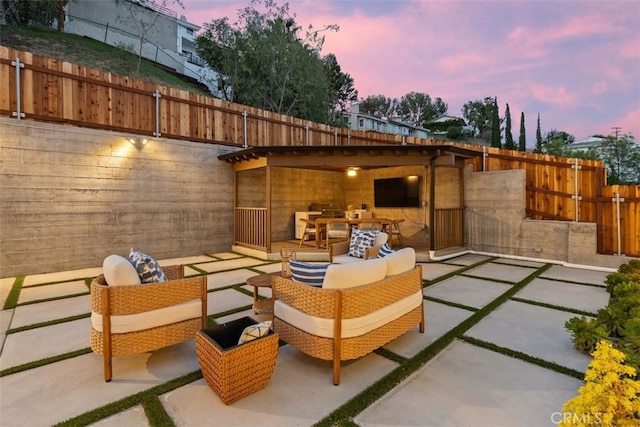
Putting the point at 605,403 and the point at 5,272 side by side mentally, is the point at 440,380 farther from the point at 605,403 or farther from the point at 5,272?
the point at 5,272

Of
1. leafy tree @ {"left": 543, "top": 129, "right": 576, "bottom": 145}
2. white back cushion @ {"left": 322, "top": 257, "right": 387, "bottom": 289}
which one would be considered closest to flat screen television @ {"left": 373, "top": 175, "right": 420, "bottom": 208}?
white back cushion @ {"left": 322, "top": 257, "right": 387, "bottom": 289}

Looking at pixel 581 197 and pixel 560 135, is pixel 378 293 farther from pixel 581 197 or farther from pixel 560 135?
pixel 560 135

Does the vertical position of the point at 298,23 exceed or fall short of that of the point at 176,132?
it exceeds it

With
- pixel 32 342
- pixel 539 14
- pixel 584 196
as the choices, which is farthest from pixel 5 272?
pixel 539 14

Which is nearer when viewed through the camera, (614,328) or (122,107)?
(614,328)

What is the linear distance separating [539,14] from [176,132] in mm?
Result: 9823

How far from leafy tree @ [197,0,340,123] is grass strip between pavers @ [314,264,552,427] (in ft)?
47.2

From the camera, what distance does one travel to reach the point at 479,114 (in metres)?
35.0

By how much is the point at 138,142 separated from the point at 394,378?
7.11 m

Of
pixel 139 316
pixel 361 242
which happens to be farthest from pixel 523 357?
pixel 139 316

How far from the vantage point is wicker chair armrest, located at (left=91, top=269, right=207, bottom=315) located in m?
2.24

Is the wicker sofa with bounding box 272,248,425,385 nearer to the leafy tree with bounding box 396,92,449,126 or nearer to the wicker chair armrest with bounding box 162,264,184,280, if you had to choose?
the wicker chair armrest with bounding box 162,264,184,280

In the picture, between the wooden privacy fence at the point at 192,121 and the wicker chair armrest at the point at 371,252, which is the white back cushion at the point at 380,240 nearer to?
the wicker chair armrest at the point at 371,252

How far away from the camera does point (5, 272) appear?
→ 5363 mm
